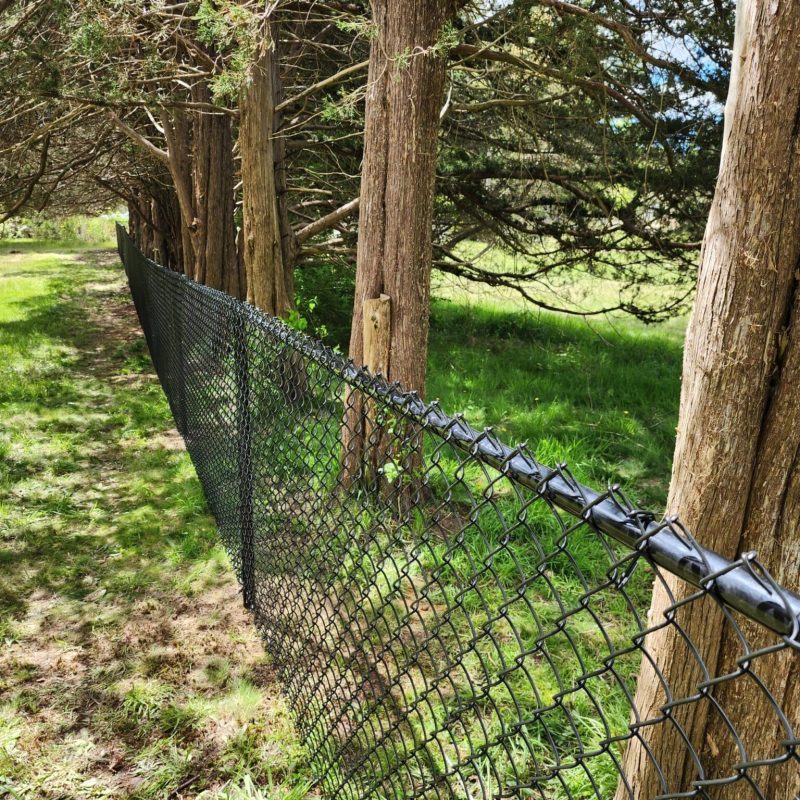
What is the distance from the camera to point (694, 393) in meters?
1.81

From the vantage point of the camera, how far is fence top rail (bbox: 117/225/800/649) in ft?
2.65

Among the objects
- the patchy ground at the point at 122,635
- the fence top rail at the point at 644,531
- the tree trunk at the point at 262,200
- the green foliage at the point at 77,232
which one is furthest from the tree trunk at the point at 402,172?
the green foliage at the point at 77,232

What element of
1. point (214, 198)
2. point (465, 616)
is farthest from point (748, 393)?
point (214, 198)

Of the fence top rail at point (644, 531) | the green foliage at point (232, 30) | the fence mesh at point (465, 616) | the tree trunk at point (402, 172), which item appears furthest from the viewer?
the green foliage at point (232, 30)

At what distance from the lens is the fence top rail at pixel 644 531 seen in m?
0.81

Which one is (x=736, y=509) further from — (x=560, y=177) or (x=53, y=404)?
(x=53, y=404)

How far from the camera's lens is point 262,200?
669cm

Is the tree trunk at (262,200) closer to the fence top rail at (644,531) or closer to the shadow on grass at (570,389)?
the shadow on grass at (570,389)

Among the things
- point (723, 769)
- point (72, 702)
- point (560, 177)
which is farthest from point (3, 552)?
point (560, 177)

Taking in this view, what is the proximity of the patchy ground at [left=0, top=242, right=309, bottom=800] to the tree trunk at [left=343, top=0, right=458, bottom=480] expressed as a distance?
1.23 meters

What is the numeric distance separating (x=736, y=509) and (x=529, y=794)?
1.51m

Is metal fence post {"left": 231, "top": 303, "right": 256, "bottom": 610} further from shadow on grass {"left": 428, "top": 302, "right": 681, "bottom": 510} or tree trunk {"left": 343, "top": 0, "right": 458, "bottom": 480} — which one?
shadow on grass {"left": 428, "top": 302, "right": 681, "bottom": 510}

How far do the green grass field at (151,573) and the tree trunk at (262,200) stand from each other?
1785 millimetres

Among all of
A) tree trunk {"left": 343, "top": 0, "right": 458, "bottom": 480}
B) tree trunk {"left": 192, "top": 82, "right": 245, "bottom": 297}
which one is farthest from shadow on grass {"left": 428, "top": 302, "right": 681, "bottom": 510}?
Answer: tree trunk {"left": 192, "top": 82, "right": 245, "bottom": 297}
